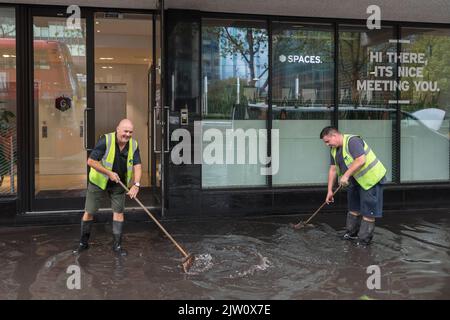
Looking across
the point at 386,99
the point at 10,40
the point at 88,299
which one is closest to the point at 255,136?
the point at 386,99

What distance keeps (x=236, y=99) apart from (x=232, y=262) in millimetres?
3554

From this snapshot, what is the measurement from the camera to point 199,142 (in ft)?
27.3

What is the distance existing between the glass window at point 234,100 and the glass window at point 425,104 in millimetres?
2562

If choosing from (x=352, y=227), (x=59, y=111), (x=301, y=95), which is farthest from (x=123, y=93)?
(x=352, y=227)

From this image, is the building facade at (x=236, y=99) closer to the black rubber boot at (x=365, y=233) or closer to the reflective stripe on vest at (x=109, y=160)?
the reflective stripe on vest at (x=109, y=160)

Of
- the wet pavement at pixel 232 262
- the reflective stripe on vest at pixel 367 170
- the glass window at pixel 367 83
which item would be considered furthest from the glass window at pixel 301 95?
the reflective stripe on vest at pixel 367 170

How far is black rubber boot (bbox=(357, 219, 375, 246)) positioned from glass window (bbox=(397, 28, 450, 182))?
3.17 m

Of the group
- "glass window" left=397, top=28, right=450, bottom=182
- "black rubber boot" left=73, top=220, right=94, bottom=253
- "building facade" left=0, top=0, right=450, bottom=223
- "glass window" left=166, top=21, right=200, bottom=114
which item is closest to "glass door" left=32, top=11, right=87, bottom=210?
"building facade" left=0, top=0, right=450, bottom=223

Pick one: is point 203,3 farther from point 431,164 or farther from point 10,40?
point 431,164

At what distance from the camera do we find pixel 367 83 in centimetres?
924

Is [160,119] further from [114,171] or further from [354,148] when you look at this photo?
[354,148]

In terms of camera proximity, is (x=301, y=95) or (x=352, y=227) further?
(x=301, y=95)

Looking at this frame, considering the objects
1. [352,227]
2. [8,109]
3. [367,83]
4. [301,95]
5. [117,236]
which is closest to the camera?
[117,236]

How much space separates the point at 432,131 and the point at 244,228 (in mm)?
4189
